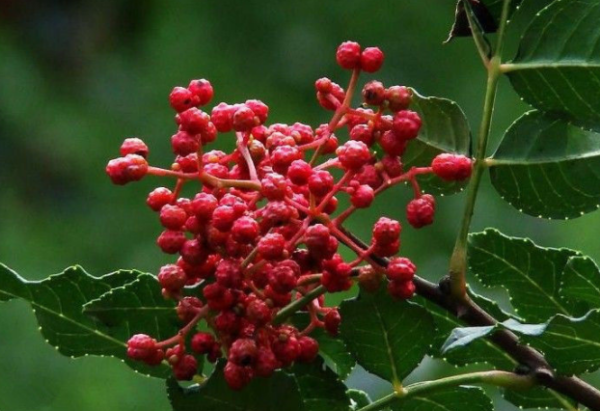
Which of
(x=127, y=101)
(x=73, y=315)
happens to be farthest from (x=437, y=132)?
(x=127, y=101)

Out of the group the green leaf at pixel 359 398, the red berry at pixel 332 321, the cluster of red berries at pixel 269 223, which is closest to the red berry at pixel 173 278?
the cluster of red berries at pixel 269 223

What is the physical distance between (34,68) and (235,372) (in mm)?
4165

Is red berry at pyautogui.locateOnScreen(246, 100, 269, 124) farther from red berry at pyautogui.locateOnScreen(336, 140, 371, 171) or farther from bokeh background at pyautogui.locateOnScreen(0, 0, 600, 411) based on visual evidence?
bokeh background at pyautogui.locateOnScreen(0, 0, 600, 411)

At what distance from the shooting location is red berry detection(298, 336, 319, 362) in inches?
35.2

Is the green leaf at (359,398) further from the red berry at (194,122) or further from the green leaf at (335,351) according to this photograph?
the red berry at (194,122)

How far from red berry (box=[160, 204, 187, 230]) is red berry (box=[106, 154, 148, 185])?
0.14 ft

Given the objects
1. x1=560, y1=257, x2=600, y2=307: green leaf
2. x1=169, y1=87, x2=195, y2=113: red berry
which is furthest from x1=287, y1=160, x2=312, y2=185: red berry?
x1=560, y1=257, x2=600, y2=307: green leaf

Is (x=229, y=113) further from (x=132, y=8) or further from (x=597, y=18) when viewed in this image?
(x=132, y=8)

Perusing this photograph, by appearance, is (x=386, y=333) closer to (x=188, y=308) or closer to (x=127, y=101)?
(x=188, y=308)

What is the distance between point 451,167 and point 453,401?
0.54 feet

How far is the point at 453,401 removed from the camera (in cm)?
94

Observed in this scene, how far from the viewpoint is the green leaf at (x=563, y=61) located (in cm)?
91

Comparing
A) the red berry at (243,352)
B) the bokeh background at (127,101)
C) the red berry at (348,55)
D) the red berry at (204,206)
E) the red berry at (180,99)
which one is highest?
the bokeh background at (127,101)

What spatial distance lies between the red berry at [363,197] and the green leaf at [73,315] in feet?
0.62
